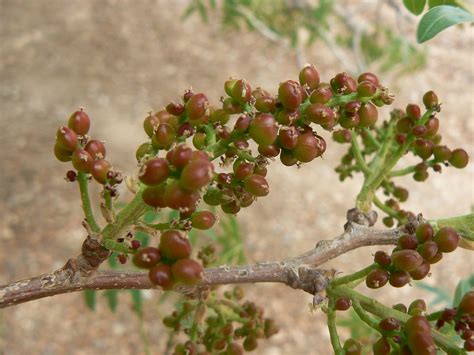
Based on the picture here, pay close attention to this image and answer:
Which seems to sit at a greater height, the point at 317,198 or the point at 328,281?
the point at 317,198

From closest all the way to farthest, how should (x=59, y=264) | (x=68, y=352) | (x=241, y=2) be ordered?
(x=68, y=352) < (x=59, y=264) < (x=241, y=2)

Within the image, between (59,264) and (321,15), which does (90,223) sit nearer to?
(59,264)

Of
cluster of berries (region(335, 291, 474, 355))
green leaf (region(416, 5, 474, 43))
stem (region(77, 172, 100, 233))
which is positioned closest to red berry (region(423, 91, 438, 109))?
green leaf (region(416, 5, 474, 43))

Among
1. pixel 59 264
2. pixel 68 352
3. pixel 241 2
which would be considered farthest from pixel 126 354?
pixel 241 2

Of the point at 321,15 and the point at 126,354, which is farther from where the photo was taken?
the point at 321,15

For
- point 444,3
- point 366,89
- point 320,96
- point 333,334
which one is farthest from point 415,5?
point 333,334

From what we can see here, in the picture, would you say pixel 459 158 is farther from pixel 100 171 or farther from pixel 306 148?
pixel 100 171
